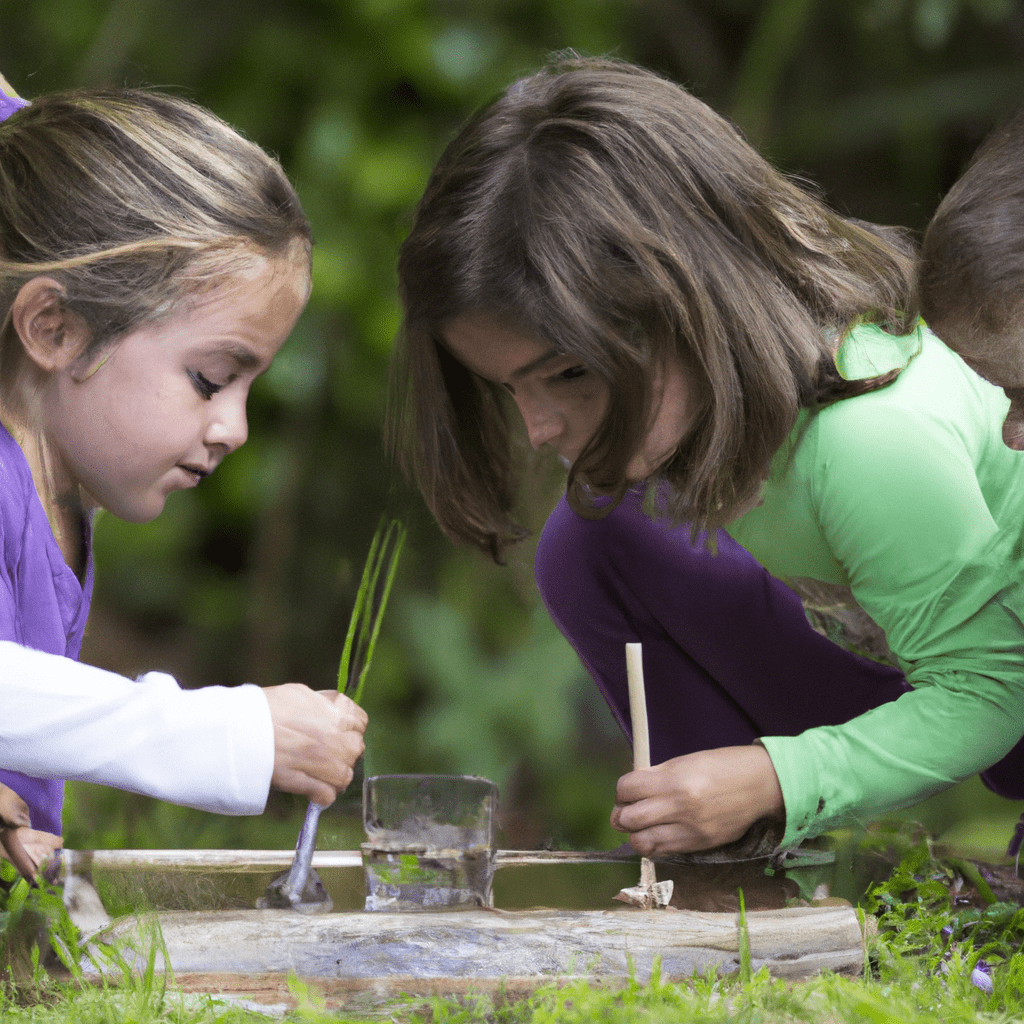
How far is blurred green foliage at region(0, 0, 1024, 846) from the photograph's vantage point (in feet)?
4.25

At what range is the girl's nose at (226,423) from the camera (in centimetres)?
78

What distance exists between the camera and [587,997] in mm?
627

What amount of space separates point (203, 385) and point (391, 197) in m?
0.55

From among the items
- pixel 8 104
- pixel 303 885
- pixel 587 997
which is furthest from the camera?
pixel 8 104

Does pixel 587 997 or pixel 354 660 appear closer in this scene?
pixel 587 997

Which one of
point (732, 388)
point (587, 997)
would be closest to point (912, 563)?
point (732, 388)

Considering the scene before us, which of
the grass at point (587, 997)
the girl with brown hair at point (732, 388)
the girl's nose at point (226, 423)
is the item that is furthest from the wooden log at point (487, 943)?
the girl's nose at point (226, 423)

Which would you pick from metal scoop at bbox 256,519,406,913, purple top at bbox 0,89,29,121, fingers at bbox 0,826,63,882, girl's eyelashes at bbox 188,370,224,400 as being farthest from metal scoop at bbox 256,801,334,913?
purple top at bbox 0,89,29,121

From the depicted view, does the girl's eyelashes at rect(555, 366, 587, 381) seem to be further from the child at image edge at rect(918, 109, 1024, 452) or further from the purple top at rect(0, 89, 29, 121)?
the purple top at rect(0, 89, 29, 121)

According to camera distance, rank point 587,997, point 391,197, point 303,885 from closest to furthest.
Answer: point 587,997 < point 303,885 < point 391,197

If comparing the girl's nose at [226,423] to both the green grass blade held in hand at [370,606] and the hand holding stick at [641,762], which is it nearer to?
the green grass blade held in hand at [370,606]

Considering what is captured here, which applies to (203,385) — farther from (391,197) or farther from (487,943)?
(391,197)

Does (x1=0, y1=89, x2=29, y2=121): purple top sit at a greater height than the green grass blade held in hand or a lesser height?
greater

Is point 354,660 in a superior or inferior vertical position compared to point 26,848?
superior
